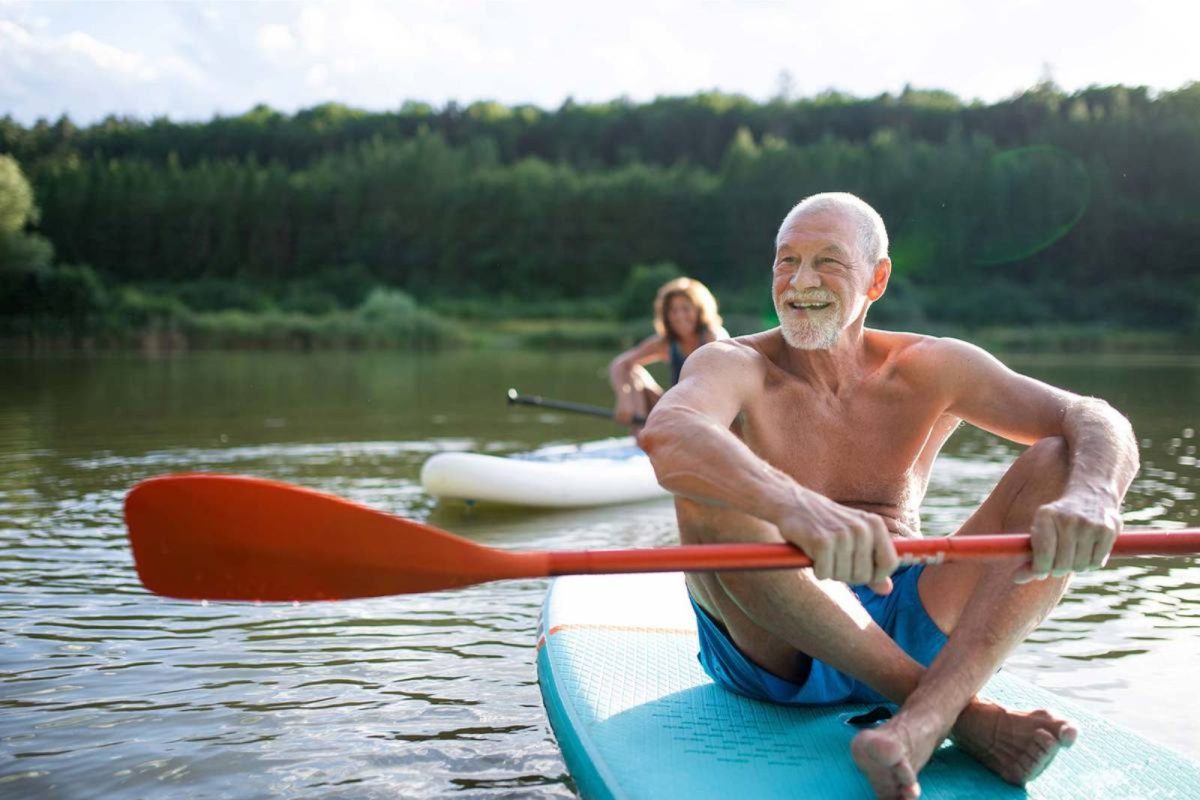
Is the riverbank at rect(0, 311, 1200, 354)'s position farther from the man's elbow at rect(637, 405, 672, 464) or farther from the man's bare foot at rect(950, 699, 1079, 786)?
the man's bare foot at rect(950, 699, 1079, 786)

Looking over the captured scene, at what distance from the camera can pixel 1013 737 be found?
2.31 meters

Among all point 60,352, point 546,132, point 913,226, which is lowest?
point 60,352

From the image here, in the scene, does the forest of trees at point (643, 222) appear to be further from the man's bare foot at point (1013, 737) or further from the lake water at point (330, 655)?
the man's bare foot at point (1013, 737)

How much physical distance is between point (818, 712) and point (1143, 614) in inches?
101

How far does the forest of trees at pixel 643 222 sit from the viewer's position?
50.4m

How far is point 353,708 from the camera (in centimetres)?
350

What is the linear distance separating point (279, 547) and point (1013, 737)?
1.55 meters

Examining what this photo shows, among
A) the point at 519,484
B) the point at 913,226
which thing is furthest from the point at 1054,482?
the point at 913,226

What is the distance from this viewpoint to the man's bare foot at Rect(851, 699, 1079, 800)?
7.15ft

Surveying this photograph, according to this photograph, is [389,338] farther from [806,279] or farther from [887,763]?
[887,763]

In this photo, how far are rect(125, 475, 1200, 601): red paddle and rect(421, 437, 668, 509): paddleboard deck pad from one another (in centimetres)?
422

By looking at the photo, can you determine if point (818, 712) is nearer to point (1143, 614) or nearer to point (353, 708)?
point (353, 708)

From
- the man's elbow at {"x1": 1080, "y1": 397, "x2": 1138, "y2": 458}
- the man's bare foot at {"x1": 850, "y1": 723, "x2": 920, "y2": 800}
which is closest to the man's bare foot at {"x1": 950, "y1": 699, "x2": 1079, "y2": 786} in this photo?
the man's bare foot at {"x1": 850, "y1": 723, "x2": 920, "y2": 800}

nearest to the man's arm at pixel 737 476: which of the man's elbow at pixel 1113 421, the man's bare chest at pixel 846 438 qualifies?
the man's bare chest at pixel 846 438
